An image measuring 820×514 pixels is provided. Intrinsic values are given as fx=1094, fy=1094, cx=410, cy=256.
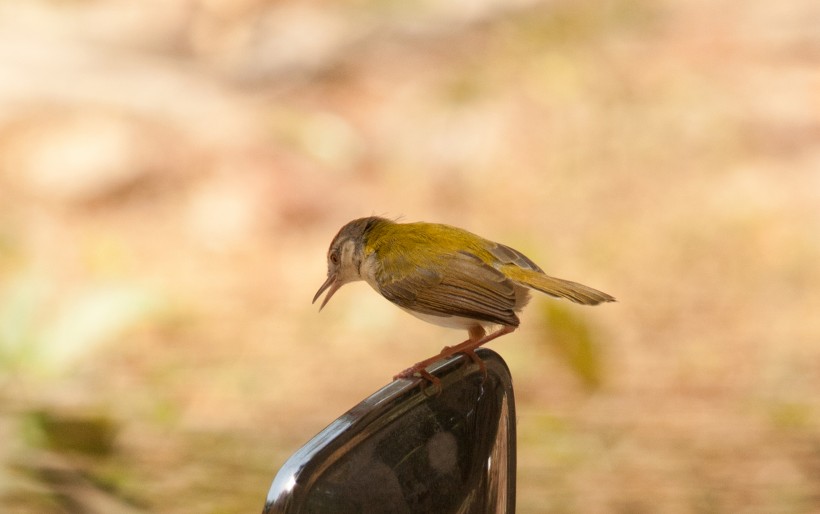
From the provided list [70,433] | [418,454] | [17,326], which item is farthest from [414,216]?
[418,454]

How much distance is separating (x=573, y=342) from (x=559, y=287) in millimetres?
1794

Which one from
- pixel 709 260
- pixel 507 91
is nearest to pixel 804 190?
pixel 709 260

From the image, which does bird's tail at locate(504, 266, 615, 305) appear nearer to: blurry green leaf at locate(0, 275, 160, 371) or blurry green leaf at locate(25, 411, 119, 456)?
blurry green leaf at locate(25, 411, 119, 456)

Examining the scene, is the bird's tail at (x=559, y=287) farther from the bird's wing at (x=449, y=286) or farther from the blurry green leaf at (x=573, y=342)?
the blurry green leaf at (x=573, y=342)

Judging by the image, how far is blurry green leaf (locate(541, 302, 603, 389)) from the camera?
4.62 metres

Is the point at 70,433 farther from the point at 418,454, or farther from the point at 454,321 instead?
the point at 418,454

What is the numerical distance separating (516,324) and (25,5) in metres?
6.79

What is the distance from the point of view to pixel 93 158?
25.2 ft

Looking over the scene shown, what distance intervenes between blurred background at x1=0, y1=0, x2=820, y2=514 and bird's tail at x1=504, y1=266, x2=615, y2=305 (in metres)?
1.54

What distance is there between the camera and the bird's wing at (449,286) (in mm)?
2865

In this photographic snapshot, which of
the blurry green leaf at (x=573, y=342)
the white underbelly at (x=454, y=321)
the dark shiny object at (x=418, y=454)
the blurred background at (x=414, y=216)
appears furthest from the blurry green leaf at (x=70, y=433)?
the blurry green leaf at (x=573, y=342)

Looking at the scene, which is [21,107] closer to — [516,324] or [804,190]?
[804,190]

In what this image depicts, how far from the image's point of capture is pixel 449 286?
298cm

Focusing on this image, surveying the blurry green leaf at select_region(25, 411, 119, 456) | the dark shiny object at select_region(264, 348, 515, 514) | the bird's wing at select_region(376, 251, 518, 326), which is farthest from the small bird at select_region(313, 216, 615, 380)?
the blurry green leaf at select_region(25, 411, 119, 456)
